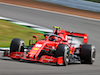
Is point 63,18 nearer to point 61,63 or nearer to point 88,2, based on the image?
point 88,2

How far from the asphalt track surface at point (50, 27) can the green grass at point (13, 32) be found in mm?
2665

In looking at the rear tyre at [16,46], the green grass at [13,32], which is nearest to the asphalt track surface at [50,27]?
the rear tyre at [16,46]

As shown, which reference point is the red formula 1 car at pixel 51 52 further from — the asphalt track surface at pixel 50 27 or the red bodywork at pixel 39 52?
the asphalt track surface at pixel 50 27

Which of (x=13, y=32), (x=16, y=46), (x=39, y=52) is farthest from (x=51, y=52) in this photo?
(x=13, y=32)

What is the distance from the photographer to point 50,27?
697 inches

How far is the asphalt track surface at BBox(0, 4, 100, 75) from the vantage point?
25.0ft

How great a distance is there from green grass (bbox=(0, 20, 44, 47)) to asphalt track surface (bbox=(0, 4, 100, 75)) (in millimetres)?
2665

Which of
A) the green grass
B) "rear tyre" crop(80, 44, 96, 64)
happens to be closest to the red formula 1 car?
"rear tyre" crop(80, 44, 96, 64)

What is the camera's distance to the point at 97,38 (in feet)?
51.0

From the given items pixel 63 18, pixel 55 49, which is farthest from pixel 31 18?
pixel 55 49

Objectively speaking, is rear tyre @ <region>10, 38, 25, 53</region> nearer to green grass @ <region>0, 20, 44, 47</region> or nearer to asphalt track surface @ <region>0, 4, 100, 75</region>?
asphalt track surface @ <region>0, 4, 100, 75</region>

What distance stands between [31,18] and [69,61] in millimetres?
11010

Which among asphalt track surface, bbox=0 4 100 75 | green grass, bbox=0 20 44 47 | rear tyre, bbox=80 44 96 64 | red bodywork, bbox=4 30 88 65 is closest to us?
asphalt track surface, bbox=0 4 100 75

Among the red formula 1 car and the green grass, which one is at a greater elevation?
the green grass
